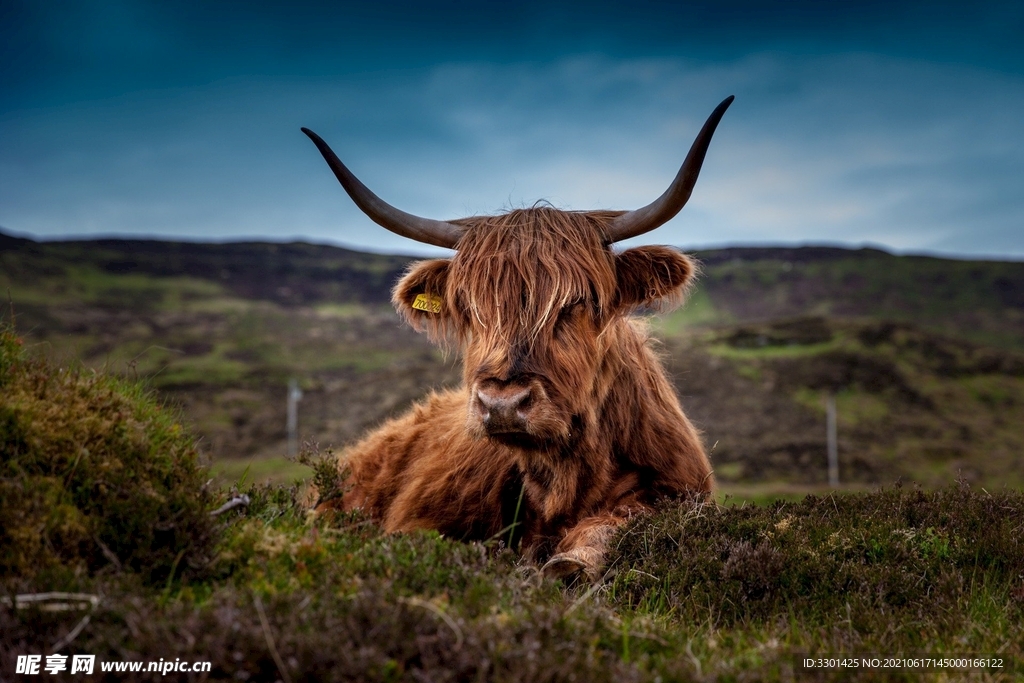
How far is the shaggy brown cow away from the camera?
396 cm

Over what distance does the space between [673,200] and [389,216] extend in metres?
1.71

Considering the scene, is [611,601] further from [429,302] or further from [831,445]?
[831,445]

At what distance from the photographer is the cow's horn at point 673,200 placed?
12.3ft

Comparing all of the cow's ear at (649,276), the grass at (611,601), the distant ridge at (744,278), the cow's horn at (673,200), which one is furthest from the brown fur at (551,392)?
the distant ridge at (744,278)

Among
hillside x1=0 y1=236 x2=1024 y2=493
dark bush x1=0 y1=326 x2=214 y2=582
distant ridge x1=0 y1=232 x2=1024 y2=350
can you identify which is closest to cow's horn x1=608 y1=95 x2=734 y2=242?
hillside x1=0 y1=236 x2=1024 y2=493

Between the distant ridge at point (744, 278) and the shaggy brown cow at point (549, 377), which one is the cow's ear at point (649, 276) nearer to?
the shaggy brown cow at point (549, 377)

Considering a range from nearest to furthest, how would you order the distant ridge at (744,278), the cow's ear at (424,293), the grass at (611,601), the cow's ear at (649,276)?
1. the grass at (611,601)
2. the cow's ear at (649,276)
3. the cow's ear at (424,293)
4. the distant ridge at (744,278)

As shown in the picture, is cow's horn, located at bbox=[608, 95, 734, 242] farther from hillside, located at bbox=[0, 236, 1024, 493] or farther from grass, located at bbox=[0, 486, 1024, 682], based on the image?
hillside, located at bbox=[0, 236, 1024, 493]

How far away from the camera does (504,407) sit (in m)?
3.70

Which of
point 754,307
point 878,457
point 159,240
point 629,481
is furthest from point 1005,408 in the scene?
point 159,240

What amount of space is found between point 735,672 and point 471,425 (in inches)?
82.8

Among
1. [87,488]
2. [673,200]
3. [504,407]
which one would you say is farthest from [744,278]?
[87,488]

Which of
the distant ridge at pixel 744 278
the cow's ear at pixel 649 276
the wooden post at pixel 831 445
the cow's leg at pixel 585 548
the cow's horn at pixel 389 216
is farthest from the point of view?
the distant ridge at pixel 744 278

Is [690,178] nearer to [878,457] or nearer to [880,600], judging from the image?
[880,600]
